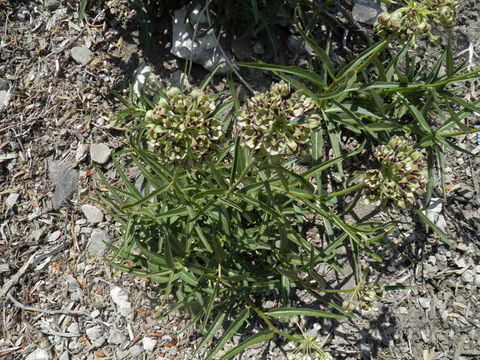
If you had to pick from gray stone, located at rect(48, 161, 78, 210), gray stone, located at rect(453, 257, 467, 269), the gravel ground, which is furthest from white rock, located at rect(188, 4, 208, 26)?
gray stone, located at rect(453, 257, 467, 269)

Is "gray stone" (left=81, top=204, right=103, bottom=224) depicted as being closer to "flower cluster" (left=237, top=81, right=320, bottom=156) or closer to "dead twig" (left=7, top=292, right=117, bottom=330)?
"dead twig" (left=7, top=292, right=117, bottom=330)

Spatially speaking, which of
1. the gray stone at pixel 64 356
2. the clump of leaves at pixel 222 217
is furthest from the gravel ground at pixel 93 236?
the clump of leaves at pixel 222 217

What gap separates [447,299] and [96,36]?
164 inches

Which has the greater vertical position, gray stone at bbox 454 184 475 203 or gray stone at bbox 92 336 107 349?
gray stone at bbox 454 184 475 203

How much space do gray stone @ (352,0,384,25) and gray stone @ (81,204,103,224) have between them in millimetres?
3111

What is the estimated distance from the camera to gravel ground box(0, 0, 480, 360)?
390cm

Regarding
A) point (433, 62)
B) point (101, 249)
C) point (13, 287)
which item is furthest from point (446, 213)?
point (13, 287)

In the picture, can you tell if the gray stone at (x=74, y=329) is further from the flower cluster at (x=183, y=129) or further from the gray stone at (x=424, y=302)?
the gray stone at (x=424, y=302)

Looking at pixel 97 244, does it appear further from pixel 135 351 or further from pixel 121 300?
pixel 135 351

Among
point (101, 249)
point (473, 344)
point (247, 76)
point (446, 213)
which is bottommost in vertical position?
point (473, 344)

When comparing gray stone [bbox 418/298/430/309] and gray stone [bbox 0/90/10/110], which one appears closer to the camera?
gray stone [bbox 418/298/430/309]

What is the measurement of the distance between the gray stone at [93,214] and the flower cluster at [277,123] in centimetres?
228

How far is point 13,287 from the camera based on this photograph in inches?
166

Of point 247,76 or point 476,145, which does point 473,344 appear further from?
point 247,76
